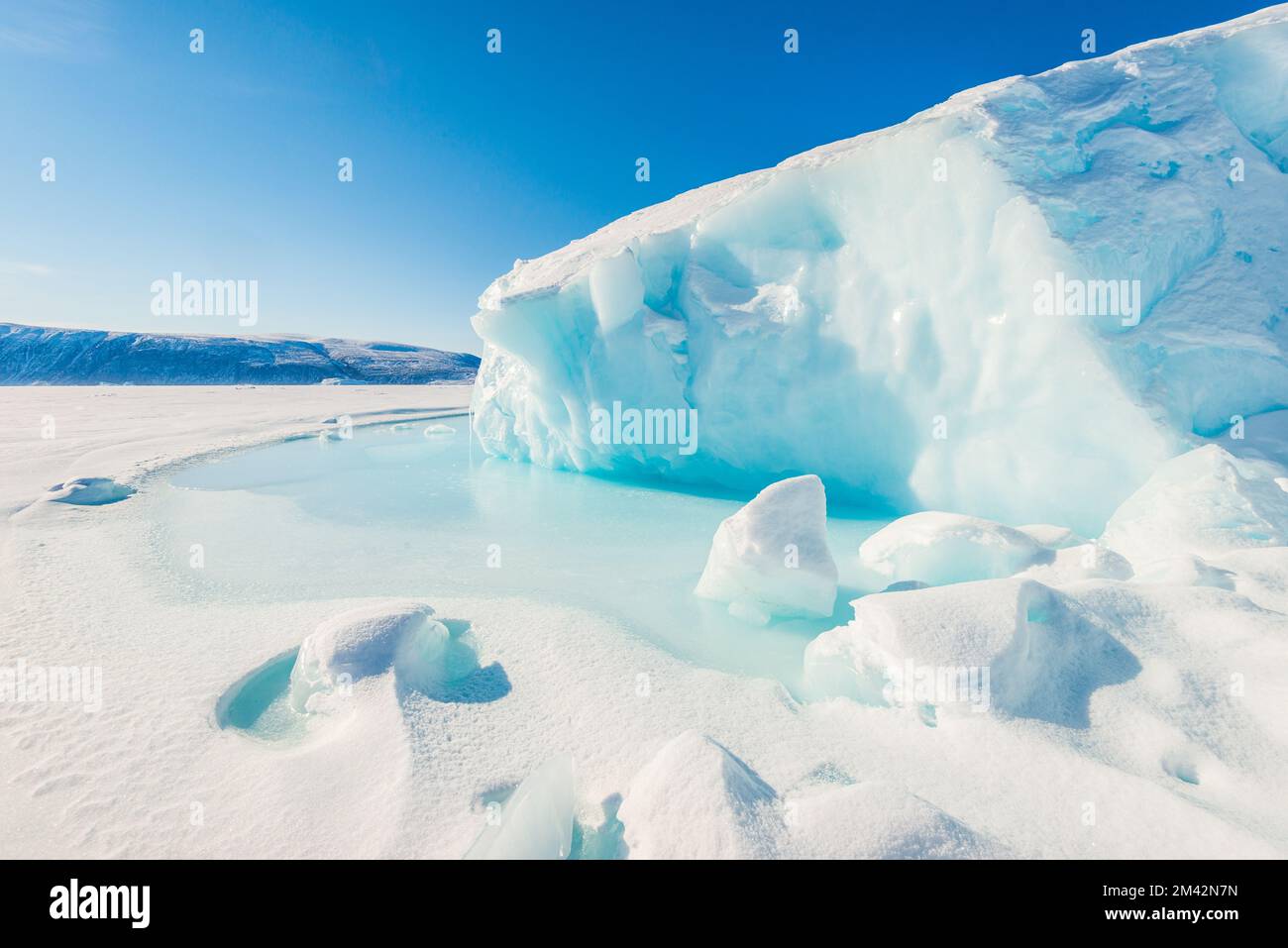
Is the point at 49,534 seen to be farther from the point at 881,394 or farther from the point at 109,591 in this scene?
the point at 881,394

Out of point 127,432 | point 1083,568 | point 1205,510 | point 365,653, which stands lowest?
point 365,653

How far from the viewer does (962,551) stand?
4.08 m

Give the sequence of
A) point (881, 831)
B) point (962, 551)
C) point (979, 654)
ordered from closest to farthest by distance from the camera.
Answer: point (881, 831) < point (979, 654) < point (962, 551)

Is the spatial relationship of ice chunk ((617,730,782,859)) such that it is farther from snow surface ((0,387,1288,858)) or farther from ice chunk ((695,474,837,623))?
ice chunk ((695,474,837,623))

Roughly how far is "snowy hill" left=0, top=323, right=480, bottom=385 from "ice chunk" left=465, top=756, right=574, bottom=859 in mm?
55033

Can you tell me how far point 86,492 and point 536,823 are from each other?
765 cm

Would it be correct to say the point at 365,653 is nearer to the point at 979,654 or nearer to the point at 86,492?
the point at 979,654

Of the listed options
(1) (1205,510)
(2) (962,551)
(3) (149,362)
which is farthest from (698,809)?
(3) (149,362)

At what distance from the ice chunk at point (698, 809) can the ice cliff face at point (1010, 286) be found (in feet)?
16.1

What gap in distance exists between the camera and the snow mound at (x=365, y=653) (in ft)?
8.84

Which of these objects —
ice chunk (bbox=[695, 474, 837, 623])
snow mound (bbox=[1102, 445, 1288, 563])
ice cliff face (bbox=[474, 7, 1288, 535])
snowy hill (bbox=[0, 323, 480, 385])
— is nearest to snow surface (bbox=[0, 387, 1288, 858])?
snow mound (bbox=[1102, 445, 1288, 563])

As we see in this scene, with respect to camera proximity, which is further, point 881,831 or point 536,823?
point 536,823

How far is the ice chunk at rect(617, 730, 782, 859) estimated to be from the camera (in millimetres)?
1672
